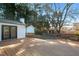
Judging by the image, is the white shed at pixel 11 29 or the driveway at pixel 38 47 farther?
the white shed at pixel 11 29

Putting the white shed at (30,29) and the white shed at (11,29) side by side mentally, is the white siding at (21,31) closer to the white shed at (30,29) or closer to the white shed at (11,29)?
the white shed at (11,29)

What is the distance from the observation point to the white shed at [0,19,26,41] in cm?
666

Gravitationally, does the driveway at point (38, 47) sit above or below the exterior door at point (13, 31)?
below

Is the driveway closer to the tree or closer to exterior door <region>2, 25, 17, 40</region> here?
exterior door <region>2, 25, 17, 40</region>

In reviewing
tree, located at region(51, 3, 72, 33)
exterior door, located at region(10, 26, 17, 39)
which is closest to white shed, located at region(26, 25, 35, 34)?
exterior door, located at region(10, 26, 17, 39)

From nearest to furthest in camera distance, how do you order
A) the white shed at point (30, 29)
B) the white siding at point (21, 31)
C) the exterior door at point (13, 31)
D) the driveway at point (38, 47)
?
1. the driveway at point (38, 47)
2. the white shed at point (30, 29)
3. the white siding at point (21, 31)
4. the exterior door at point (13, 31)

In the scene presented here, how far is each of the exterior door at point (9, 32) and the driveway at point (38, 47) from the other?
23cm

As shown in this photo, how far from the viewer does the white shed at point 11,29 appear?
21.9ft

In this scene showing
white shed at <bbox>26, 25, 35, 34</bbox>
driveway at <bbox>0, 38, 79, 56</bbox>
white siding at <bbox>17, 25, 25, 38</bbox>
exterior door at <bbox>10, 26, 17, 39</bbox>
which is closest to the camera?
driveway at <bbox>0, 38, 79, 56</bbox>

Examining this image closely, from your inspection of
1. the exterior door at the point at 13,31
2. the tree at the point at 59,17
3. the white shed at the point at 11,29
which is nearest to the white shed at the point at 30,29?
the white shed at the point at 11,29

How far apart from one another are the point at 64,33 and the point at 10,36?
1.72 meters

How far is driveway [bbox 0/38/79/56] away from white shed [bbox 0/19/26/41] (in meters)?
0.22

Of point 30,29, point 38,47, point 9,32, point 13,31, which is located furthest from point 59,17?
point 9,32

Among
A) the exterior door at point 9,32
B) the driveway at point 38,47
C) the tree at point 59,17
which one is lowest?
the driveway at point 38,47
